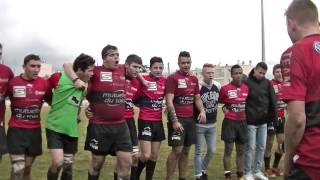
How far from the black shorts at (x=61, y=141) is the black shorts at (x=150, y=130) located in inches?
64.2

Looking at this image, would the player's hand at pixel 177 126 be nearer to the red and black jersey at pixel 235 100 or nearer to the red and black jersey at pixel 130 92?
the red and black jersey at pixel 130 92

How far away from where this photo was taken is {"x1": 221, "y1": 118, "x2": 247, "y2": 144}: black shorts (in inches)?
354

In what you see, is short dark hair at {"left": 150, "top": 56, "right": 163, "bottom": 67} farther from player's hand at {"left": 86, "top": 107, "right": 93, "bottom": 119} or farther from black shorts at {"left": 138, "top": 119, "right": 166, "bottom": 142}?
player's hand at {"left": 86, "top": 107, "right": 93, "bottom": 119}

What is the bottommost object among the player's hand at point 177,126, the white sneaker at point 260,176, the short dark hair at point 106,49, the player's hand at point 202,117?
the white sneaker at point 260,176

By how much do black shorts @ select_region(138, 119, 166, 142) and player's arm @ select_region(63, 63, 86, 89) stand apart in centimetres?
192

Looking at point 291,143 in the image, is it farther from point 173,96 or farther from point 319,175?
point 173,96

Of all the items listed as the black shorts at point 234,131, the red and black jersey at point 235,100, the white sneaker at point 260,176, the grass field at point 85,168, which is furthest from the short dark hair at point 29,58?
the white sneaker at point 260,176

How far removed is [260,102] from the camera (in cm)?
924

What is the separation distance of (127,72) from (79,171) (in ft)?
9.92

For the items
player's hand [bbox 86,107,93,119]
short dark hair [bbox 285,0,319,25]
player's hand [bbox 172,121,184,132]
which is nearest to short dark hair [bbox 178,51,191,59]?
player's hand [bbox 172,121,184,132]

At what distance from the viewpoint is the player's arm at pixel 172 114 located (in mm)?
8164

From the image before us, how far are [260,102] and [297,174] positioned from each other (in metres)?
6.07

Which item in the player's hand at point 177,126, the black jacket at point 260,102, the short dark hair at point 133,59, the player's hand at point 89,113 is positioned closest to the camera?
the player's hand at point 89,113

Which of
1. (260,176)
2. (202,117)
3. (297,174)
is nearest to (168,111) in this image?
(202,117)
